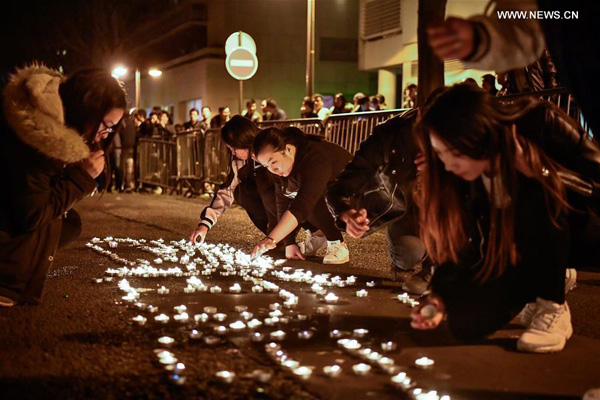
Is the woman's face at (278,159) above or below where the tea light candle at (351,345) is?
above

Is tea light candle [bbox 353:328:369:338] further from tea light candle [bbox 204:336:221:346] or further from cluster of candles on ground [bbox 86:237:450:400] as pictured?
tea light candle [bbox 204:336:221:346]

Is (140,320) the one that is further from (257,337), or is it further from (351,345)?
(351,345)

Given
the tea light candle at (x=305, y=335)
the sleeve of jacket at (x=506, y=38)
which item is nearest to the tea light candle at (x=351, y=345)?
the tea light candle at (x=305, y=335)

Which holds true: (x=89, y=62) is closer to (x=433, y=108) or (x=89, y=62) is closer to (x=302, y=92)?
(x=302, y=92)

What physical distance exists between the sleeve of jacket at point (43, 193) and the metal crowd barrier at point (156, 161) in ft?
42.7

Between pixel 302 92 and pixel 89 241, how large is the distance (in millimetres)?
23121

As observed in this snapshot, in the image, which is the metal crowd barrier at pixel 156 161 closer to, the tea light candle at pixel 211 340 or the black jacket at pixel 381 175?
the black jacket at pixel 381 175

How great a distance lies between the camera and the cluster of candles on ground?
3.06 m

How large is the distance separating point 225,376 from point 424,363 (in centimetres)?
84

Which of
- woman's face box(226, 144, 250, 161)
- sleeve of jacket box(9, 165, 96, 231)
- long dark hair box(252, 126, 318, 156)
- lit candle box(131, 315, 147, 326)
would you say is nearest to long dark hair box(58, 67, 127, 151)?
sleeve of jacket box(9, 165, 96, 231)

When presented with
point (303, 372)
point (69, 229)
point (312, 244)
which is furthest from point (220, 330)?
point (312, 244)

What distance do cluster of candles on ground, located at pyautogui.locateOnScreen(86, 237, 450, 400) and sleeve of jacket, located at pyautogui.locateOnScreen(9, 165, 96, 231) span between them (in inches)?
28.8

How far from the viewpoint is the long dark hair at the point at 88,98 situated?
4.04m

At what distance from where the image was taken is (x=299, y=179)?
5727mm
